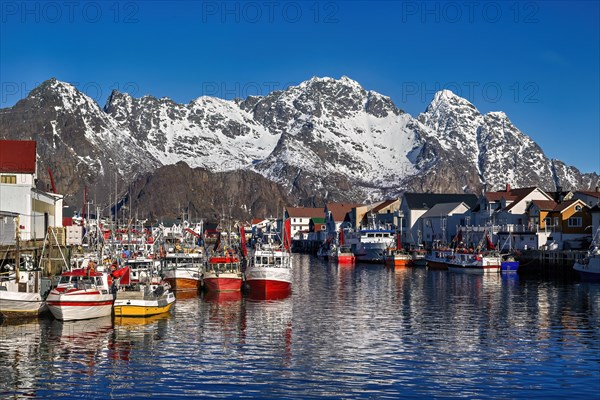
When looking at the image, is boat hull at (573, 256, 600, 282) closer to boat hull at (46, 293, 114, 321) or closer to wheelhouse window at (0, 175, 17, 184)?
boat hull at (46, 293, 114, 321)

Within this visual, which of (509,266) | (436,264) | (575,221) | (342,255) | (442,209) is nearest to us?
(509,266)

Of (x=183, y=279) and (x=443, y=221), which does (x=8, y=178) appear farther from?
(x=443, y=221)

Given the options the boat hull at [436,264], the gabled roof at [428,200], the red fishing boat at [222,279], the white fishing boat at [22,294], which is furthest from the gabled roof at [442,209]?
the white fishing boat at [22,294]

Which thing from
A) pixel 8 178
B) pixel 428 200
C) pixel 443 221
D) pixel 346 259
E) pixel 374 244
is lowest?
pixel 346 259

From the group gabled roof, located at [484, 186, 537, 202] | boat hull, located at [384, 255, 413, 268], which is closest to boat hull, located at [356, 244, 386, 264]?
boat hull, located at [384, 255, 413, 268]

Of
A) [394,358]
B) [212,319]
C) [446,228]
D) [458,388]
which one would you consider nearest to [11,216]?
[212,319]

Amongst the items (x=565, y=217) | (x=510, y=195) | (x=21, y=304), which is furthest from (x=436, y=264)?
(x=21, y=304)

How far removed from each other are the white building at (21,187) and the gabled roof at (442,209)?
89442 mm

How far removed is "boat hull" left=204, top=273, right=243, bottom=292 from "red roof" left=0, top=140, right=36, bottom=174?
78.8ft

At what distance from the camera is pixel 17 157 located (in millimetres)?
83312

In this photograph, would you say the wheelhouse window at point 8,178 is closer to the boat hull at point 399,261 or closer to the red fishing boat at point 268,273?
the red fishing boat at point 268,273

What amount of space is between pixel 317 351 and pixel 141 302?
1613 cm

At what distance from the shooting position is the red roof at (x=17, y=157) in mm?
81312

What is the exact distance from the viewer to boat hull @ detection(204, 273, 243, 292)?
74.5 m
